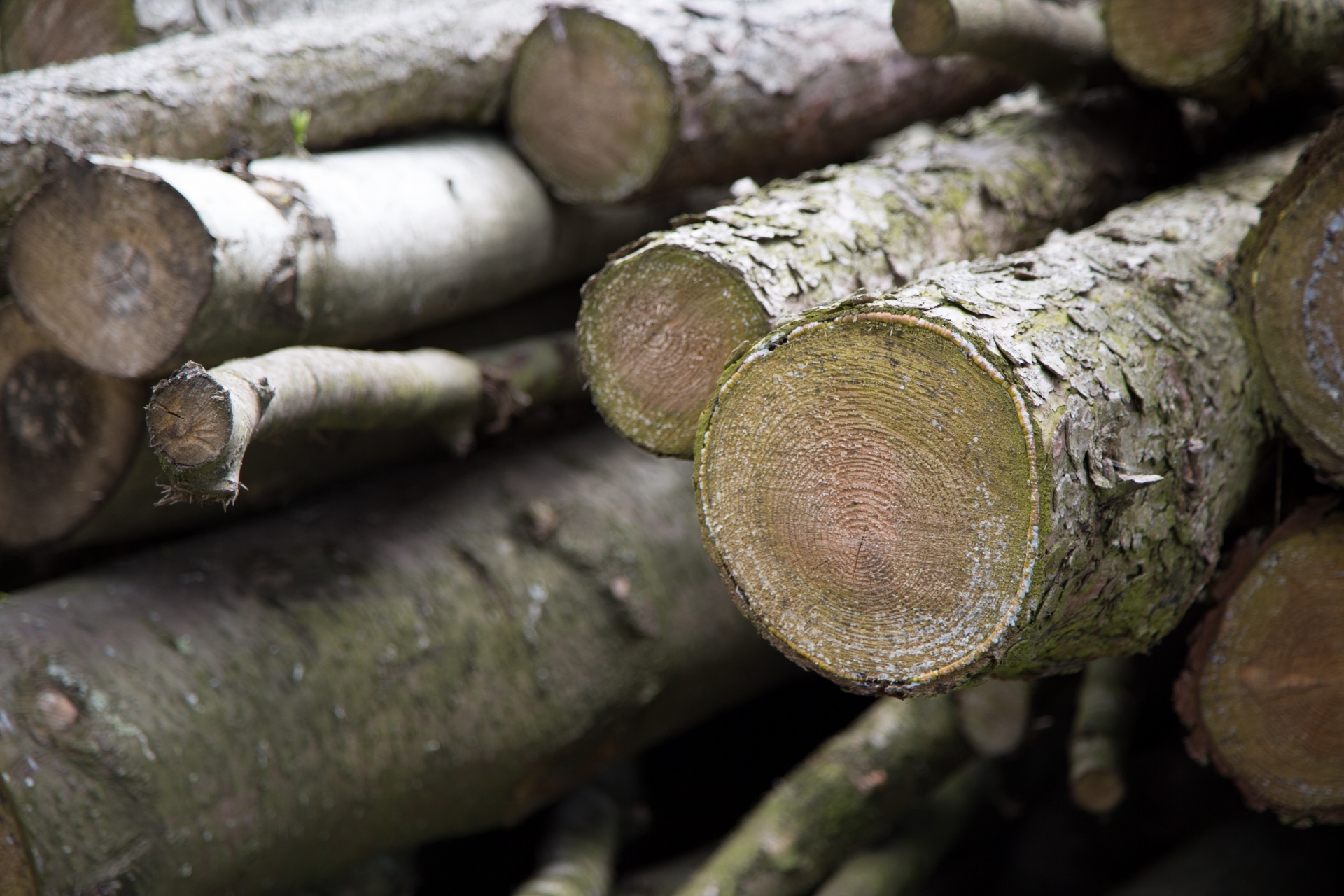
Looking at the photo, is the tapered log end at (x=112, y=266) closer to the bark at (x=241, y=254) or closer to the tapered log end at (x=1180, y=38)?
the bark at (x=241, y=254)

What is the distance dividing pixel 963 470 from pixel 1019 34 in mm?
1282

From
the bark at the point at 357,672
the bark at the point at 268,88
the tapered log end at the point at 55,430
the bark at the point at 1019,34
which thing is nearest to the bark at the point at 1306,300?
the bark at the point at 1019,34

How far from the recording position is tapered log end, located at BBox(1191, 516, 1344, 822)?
5.59ft

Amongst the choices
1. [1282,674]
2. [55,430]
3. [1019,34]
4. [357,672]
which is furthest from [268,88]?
[1282,674]

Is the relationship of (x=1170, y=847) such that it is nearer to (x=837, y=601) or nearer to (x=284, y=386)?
(x=837, y=601)

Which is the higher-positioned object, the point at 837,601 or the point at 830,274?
the point at 830,274

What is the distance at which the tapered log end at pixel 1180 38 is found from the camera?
200 cm

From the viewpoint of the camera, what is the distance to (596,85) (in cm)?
222

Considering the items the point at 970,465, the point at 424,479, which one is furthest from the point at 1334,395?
the point at 424,479

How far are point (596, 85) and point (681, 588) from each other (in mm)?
1142

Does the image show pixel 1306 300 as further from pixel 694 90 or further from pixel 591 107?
pixel 591 107

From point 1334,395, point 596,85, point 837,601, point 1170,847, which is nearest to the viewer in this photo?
point 837,601

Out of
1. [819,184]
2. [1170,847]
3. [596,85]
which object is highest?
[596,85]

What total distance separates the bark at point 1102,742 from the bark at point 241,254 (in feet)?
5.52
